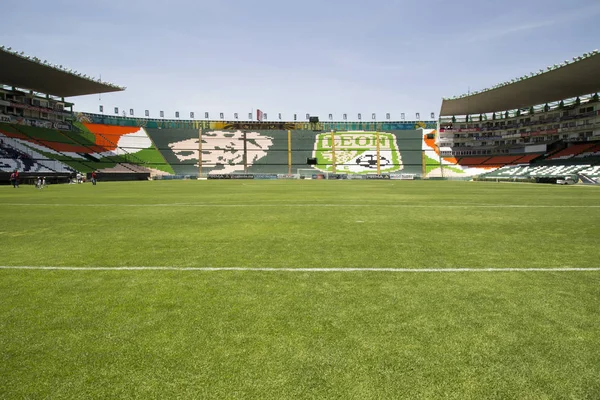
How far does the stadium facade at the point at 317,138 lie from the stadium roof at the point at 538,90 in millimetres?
163

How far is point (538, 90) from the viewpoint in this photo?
59.4 meters

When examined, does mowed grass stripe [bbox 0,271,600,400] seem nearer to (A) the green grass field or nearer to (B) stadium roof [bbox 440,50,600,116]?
(A) the green grass field

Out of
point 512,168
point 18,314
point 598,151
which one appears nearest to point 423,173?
point 512,168

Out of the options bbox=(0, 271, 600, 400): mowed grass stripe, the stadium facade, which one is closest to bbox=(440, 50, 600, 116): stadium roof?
the stadium facade

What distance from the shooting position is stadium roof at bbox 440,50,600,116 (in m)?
48.4

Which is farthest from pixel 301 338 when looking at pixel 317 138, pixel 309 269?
pixel 317 138

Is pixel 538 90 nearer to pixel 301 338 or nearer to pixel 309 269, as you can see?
pixel 309 269

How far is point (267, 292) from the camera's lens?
15.9 feet

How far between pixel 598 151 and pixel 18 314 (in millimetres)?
70936

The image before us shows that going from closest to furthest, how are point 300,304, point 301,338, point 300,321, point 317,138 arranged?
point 301,338 < point 300,321 < point 300,304 < point 317,138

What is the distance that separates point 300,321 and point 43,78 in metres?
70.6

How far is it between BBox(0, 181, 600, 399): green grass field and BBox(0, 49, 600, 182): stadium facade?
47.6 metres

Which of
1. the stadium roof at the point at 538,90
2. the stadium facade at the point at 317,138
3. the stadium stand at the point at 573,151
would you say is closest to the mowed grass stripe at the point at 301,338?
the stadium facade at the point at 317,138

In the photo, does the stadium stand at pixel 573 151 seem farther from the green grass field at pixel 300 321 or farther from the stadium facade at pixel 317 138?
the green grass field at pixel 300 321
